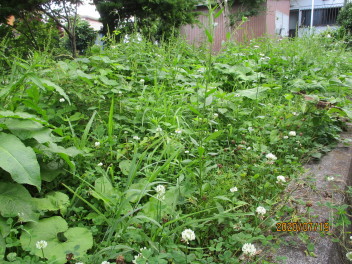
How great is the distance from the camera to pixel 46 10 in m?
7.73

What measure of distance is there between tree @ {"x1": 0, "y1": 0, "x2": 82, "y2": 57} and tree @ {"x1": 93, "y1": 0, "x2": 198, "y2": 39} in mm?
859

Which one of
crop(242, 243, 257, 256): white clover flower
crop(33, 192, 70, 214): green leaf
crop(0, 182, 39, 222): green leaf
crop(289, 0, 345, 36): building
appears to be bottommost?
crop(242, 243, 257, 256): white clover flower

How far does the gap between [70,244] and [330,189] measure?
56.0 inches

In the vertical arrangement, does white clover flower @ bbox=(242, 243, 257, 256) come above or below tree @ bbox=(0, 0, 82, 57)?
below

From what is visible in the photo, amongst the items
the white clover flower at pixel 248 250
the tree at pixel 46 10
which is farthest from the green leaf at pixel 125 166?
the tree at pixel 46 10

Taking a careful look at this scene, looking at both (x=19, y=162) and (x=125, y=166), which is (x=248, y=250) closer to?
(x=125, y=166)

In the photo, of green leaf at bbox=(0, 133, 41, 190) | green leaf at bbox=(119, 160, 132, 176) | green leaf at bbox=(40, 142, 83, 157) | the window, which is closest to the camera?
green leaf at bbox=(0, 133, 41, 190)

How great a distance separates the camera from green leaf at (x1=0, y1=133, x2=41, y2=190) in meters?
1.27

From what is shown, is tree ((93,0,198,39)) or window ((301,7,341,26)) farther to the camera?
window ((301,7,341,26))

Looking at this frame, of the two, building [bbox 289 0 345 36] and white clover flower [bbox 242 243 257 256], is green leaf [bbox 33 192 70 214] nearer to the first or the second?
white clover flower [bbox 242 243 257 256]

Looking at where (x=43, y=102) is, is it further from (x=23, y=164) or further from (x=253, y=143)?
(x=253, y=143)

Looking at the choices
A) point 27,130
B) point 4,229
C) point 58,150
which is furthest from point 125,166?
point 4,229
